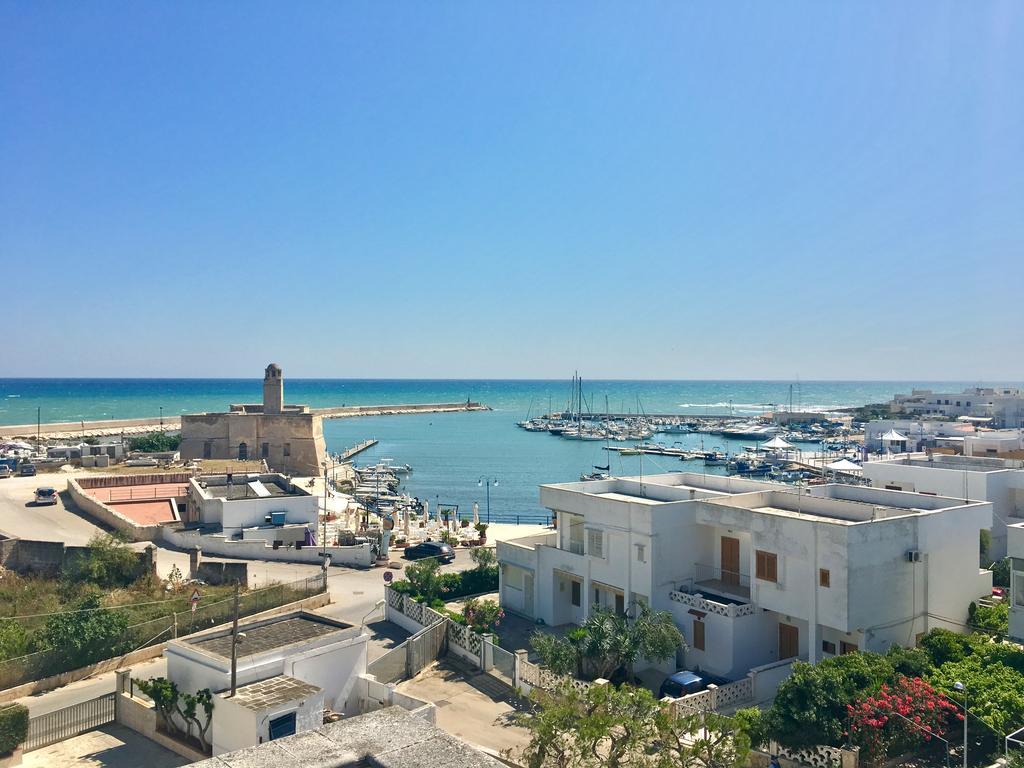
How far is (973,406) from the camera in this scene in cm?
10762

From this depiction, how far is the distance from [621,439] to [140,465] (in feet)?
263

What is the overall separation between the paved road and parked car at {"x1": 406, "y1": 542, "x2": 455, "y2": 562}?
50.1 ft

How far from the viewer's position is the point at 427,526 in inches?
1917

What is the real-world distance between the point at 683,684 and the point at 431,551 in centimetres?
1973

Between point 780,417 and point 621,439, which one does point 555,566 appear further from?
point 780,417

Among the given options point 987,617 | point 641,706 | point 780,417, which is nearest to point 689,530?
point 987,617

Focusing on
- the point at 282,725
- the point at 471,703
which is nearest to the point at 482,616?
the point at 471,703

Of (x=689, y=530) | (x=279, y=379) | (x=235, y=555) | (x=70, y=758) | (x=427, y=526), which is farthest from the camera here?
(x=279, y=379)

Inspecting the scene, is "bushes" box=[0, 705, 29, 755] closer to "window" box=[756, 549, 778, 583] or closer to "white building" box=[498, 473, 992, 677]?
"white building" box=[498, 473, 992, 677]

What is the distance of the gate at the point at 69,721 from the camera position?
18609 millimetres

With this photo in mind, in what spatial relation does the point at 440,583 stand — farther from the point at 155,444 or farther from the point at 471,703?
the point at 155,444

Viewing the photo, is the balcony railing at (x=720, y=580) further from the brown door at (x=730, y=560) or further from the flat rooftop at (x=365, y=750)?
the flat rooftop at (x=365, y=750)

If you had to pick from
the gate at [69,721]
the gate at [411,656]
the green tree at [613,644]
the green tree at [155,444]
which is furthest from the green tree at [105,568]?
the green tree at [155,444]

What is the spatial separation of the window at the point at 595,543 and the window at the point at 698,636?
13.2 ft
